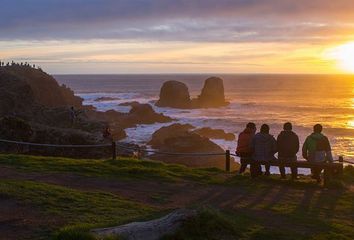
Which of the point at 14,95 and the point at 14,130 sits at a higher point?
the point at 14,95

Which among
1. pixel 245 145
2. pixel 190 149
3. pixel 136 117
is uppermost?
pixel 245 145

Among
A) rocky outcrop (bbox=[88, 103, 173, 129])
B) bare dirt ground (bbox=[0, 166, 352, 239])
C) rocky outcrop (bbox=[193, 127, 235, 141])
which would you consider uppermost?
bare dirt ground (bbox=[0, 166, 352, 239])

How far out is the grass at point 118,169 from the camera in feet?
46.1

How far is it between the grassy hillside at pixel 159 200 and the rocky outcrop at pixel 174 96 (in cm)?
8074

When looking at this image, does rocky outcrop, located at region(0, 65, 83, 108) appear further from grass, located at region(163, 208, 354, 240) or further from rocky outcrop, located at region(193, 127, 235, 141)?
grass, located at region(163, 208, 354, 240)

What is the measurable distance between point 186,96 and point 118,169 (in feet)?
273

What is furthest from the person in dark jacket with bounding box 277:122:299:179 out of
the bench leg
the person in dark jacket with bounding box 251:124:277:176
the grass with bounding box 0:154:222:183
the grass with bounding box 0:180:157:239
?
the grass with bounding box 0:180:157:239

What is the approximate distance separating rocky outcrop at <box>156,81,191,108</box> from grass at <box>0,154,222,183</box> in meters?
80.3

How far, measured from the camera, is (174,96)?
9706 centimetres

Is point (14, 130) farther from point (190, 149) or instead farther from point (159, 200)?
point (190, 149)

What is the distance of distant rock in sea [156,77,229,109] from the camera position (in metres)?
96.9

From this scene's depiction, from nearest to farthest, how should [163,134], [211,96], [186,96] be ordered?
[163,134] → [186,96] → [211,96]

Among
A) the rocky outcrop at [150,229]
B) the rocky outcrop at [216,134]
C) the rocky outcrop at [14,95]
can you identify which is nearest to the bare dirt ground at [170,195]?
the rocky outcrop at [150,229]

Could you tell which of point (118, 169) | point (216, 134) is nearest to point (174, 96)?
point (216, 134)
